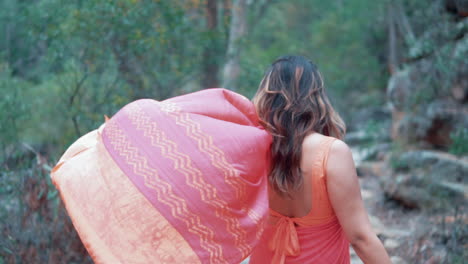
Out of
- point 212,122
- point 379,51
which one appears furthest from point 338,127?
point 379,51

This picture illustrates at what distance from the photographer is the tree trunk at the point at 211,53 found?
7.84m

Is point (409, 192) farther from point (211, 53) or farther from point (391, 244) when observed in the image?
point (211, 53)

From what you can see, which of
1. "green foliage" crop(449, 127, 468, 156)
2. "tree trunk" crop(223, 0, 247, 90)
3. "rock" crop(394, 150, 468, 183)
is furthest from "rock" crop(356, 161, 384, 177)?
"tree trunk" crop(223, 0, 247, 90)

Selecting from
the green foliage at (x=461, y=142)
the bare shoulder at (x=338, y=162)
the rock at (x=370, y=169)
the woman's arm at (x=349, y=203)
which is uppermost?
the bare shoulder at (x=338, y=162)

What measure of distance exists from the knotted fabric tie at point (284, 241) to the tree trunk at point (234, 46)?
566cm

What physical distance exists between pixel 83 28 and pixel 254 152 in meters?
4.47

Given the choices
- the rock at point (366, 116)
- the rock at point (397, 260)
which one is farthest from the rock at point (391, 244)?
the rock at point (366, 116)

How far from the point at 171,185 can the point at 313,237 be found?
2.50ft

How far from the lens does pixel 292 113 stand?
2.04m

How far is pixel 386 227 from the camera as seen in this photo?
655cm

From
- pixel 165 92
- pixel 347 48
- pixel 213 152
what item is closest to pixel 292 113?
pixel 213 152

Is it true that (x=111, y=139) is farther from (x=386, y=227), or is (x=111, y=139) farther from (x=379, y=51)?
(x=379, y=51)

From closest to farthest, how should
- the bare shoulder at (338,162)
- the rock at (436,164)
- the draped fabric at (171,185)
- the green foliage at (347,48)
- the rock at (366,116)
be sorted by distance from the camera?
the draped fabric at (171,185) → the bare shoulder at (338,162) → the rock at (436,164) → the rock at (366,116) → the green foliage at (347,48)

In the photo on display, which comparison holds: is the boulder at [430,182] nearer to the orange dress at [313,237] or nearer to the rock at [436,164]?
the rock at [436,164]
